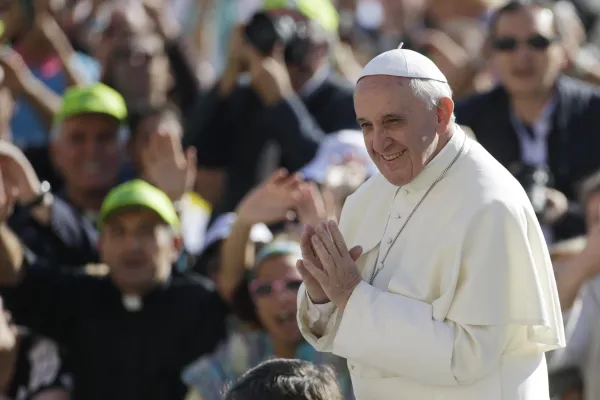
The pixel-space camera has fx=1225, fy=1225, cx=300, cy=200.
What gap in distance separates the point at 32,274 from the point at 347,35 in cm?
390

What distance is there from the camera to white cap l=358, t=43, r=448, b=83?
352cm

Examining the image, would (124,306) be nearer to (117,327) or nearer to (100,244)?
(117,327)

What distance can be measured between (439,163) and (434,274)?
0.34 meters

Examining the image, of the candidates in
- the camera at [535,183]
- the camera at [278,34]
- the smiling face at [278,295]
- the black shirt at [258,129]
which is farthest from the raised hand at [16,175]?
the camera at [535,183]

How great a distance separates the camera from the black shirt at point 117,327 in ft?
19.0

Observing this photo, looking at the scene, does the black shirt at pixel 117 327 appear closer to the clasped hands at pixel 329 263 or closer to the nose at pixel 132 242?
the nose at pixel 132 242

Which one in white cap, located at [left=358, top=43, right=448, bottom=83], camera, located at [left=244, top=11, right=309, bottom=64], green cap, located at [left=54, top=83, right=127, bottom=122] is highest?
white cap, located at [left=358, top=43, right=448, bottom=83]

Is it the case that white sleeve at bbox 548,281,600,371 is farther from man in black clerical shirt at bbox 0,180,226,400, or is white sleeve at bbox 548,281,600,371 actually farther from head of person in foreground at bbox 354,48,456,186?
head of person in foreground at bbox 354,48,456,186

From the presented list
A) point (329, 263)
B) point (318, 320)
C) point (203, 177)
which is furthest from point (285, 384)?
point (203, 177)

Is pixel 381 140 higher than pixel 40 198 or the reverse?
higher

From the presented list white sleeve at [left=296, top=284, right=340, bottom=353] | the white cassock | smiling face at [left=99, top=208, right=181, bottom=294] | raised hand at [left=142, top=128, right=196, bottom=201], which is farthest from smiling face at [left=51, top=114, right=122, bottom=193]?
A: the white cassock

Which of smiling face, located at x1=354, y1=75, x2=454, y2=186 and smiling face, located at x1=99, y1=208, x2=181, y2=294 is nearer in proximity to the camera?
smiling face, located at x1=354, y1=75, x2=454, y2=186

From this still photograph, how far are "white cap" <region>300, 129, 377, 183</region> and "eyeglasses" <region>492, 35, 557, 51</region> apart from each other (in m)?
0.96

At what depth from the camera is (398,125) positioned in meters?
3.52
